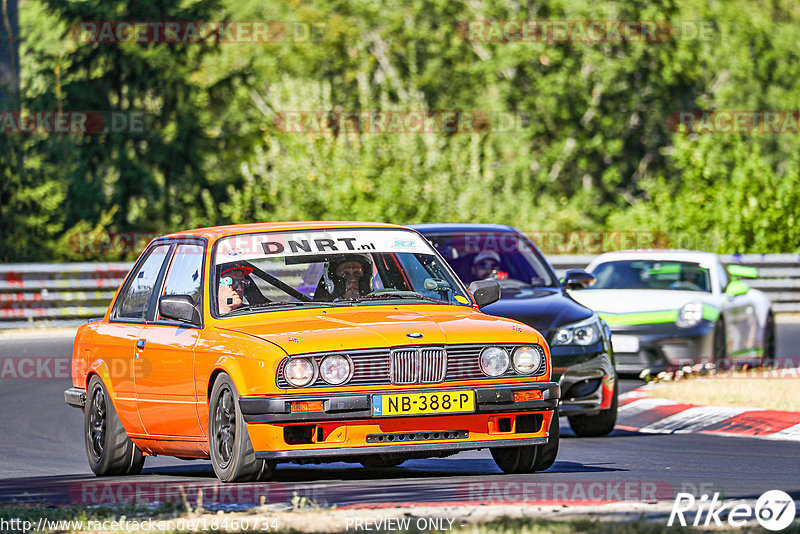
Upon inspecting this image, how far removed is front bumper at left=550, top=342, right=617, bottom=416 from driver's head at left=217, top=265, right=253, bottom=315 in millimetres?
3447

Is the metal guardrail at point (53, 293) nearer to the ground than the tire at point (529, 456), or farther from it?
nearer to the ground

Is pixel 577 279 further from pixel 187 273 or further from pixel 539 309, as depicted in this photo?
pixel 187 273

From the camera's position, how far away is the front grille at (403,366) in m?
8.66

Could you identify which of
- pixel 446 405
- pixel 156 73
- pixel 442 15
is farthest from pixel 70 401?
pixel 442 15

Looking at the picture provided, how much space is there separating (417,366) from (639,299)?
9.65 m

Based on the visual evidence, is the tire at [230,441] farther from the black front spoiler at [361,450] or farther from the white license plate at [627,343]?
the white license plate at [627,343]

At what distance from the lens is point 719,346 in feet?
59.5

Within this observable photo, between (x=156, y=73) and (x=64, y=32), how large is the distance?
2864 millimetres

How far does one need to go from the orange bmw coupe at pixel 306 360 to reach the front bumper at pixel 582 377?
7.65ft

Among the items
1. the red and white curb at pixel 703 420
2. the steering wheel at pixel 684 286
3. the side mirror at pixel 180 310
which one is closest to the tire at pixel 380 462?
the side mirror at pixel 180 310

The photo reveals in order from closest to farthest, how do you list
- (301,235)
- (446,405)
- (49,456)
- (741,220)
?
(446,405) < (301,235) < (49,456) < (741,220)

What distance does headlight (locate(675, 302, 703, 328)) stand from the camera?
1772 cm

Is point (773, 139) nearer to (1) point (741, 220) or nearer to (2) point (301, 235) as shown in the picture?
(1) point (741, 220)

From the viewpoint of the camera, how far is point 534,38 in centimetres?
4800
